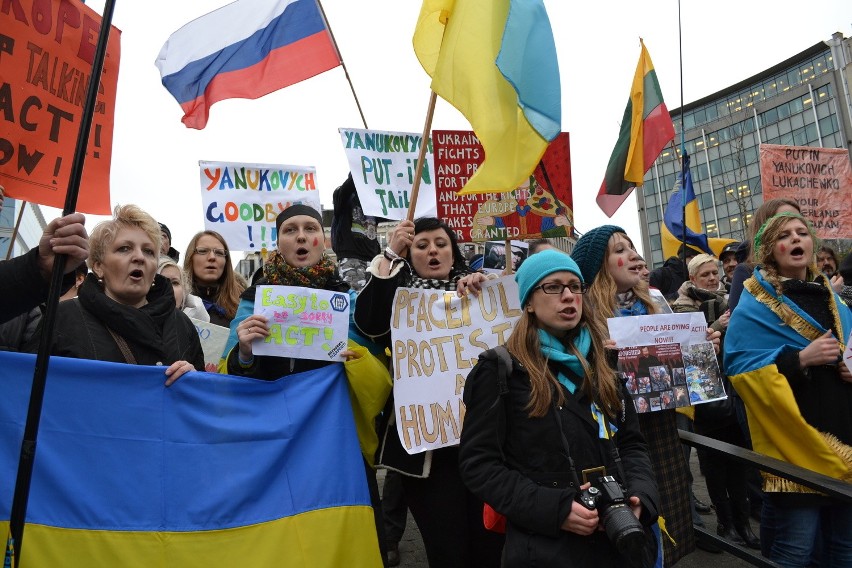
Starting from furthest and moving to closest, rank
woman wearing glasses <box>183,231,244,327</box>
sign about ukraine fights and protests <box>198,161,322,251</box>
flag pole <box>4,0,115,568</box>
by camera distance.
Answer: sign about ukraine fights and protests <box>198,161,322,251</box>
woman wearing glasses <box>183,231,244,327</box>
flag pole <box>4,0,115,568</box>

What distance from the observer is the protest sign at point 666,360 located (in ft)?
10.4

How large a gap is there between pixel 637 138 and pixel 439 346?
361 centimetres

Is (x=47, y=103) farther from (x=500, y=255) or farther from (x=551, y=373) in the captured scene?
(x=500, y=255)

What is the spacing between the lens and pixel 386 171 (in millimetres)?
5527

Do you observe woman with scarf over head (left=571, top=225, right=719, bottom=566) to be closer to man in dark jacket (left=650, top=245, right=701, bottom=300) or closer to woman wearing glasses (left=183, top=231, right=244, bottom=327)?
woman wearing glasses (left=183, top=231, right=244, bottom=327)

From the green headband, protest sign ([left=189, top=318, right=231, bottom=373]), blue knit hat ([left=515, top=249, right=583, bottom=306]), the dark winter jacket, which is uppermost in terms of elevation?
the dark winter jacket

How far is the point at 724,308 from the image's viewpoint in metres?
5.39

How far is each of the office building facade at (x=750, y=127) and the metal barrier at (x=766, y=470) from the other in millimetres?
52563

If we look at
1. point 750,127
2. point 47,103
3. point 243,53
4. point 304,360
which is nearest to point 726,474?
point 304,360

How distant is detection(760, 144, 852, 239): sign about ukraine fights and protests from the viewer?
6.58 m

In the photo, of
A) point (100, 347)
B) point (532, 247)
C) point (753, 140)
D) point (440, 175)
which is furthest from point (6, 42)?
point (753, 140)

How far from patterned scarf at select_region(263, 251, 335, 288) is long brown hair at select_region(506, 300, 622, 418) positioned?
43.7 inches

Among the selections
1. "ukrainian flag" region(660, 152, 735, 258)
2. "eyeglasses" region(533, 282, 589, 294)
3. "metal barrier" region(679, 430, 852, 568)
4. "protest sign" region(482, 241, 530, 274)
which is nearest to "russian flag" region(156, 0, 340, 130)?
"protest sign" region(482, 241, 530, 274)

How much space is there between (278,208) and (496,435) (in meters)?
4.63
